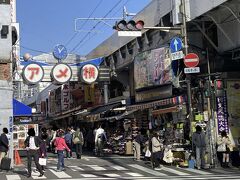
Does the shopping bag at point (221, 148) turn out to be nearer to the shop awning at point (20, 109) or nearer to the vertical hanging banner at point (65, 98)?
the shop awning at point (20, 109)

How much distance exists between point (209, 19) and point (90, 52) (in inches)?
779

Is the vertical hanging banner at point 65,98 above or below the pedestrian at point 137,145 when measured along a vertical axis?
above

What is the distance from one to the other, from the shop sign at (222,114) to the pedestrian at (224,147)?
2.88ft

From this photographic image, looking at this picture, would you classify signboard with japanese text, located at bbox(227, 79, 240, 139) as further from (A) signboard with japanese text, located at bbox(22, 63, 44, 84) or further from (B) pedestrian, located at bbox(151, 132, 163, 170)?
(A) signboard with japanese text, located at bbox(22, 63, 44, 84)

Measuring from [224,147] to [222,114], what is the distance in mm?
1733

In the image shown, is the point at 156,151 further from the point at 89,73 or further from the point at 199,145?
the point at 89,73

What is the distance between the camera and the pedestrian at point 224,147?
20.7 metres

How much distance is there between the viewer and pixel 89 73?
2991 cm

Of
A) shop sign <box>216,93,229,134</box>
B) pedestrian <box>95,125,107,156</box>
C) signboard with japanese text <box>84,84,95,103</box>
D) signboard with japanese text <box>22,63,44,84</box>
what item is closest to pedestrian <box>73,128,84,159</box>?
pedestrian <box>95,125,107,156</box>

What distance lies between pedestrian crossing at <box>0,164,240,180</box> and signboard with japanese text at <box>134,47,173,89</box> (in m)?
5.54

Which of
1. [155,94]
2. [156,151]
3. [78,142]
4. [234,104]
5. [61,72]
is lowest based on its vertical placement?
[156,151]

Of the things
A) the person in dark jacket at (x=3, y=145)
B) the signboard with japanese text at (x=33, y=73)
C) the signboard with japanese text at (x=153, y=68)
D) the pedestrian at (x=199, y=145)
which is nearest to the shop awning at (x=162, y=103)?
the signboard with japanese text at (x=153, y=68)

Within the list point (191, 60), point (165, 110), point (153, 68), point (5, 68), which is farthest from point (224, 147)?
point (5, 68)

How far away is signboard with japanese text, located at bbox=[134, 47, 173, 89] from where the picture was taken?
24.3 m
